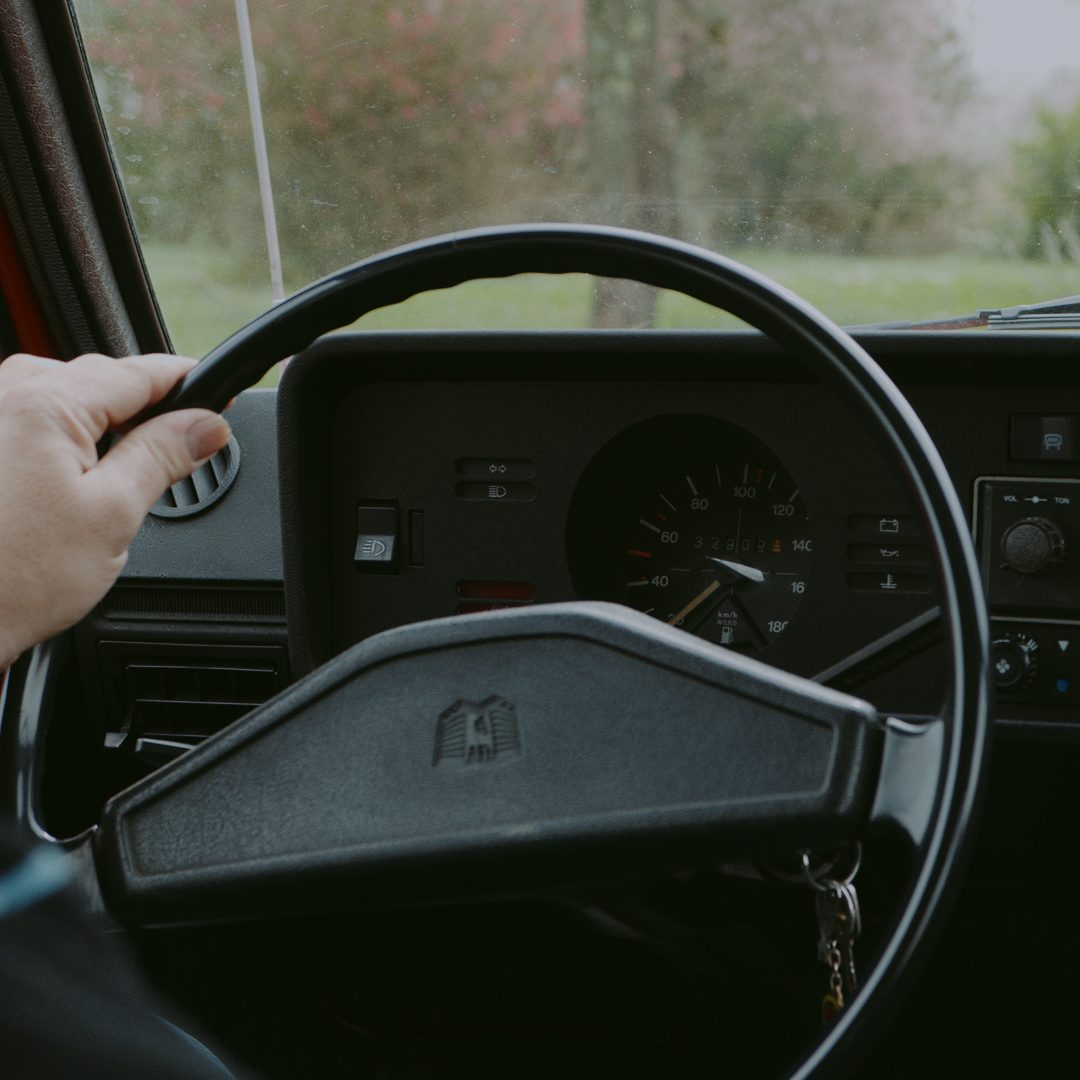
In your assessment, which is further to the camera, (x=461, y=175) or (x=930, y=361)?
(x=461, y=175)

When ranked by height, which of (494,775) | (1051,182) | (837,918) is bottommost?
(837,918)

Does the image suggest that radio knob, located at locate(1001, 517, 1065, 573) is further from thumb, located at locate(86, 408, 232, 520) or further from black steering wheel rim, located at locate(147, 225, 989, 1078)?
thumb, located at locate(86, 408, 232, 520)

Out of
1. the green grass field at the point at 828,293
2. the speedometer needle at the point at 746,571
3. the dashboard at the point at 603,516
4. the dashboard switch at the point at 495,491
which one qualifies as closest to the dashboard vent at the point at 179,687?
the dashboard at the point at 603,516

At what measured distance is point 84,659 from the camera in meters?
1.76

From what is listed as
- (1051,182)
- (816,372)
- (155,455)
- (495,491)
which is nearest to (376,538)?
(495,491)

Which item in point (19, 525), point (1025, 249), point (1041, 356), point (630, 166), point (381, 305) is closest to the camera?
point (19, 525)

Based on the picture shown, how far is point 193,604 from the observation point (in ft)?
5.61

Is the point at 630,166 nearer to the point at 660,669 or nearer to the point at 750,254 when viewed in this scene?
the point at 750,254

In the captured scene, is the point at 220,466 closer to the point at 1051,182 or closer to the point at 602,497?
the point at 602,497

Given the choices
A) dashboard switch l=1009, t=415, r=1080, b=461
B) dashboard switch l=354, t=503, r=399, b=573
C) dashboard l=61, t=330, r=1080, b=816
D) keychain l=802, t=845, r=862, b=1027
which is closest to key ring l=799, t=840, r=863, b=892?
keychain l=802, t=845, r=862, b=1027

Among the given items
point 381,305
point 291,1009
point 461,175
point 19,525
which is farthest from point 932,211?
Result: point 291,1009

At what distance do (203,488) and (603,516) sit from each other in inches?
24.4

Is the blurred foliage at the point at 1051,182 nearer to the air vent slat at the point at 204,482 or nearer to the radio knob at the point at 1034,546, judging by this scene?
the radio knob at the point at 1034,546

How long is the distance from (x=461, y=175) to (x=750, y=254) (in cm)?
45
